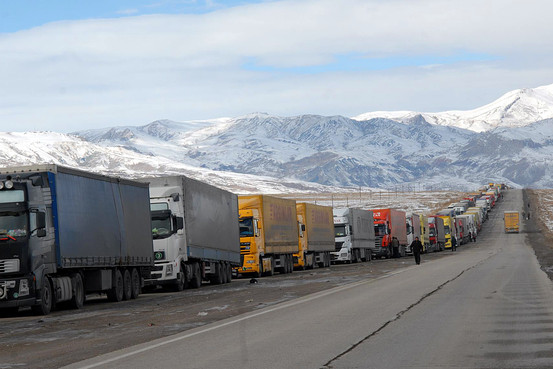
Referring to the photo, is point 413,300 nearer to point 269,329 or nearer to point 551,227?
point 269,329

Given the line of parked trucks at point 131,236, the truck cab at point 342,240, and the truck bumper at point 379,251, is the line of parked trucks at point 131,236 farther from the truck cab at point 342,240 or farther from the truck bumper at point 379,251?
the truck bumper at point 379,251

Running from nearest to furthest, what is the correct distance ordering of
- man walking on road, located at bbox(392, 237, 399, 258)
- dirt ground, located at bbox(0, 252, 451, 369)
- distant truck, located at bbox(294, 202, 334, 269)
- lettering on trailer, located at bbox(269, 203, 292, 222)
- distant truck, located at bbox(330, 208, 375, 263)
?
dirt ground, located at bbox(0, 252, 451, 369) → lettering on trailer, located at bbox(269, 203, 292, 222) → distant truck, located at bbox(294, 202, 334, 269) → distant truck, located at bbox(330, 208, 375, 263) → man walking on road, located at bbox(392, 237, 399, 258)

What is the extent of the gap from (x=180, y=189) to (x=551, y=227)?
113 m

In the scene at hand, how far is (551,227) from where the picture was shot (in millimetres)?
137625

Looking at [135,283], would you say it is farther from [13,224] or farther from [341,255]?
[341,255]

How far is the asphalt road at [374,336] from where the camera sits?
11.9 m

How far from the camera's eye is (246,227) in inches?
1697

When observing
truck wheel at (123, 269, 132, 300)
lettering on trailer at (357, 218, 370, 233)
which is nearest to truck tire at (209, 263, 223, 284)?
truck wheel at (123, 269, 132, 300)

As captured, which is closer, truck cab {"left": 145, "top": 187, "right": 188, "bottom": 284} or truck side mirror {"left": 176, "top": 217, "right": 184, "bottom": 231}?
truck cab {"left": 145, "top": 187, "right": 188, "bottom": 284}

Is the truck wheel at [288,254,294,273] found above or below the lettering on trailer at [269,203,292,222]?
below

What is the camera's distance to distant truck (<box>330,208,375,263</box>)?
6150cm

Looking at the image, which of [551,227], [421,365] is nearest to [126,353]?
[421,365]

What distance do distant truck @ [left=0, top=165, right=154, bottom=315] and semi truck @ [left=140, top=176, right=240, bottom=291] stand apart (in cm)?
238

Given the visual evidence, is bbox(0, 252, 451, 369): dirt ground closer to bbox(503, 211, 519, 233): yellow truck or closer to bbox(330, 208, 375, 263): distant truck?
bbox(330, 208, 375, 263): distant truck
